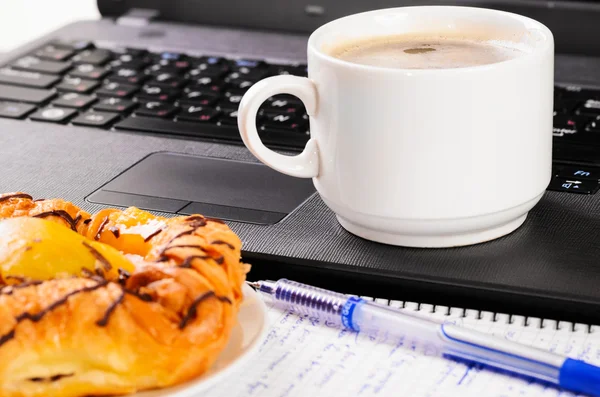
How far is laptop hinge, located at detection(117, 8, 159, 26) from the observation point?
1035 millimetres

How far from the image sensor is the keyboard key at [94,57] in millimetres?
903

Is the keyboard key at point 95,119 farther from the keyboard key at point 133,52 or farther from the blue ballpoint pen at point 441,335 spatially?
the blue ballpoint pen at point 441,335

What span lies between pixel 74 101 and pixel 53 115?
4 cm

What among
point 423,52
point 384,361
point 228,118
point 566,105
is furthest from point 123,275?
point 566,105

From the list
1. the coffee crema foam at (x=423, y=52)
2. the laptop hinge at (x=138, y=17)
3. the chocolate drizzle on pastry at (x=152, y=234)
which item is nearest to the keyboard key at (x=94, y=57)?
the laptop hinge at (x=138, y=17)

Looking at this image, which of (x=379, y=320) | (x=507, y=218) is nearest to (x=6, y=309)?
(x=379, y=320)

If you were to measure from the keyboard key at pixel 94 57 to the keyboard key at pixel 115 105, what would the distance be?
12 cm

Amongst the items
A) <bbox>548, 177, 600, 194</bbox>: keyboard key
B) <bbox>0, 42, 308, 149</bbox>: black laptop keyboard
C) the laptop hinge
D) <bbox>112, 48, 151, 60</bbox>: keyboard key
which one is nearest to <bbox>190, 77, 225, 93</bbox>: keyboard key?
<bbox>0, 42, 308, 149</bbox>: black laptop keyboard

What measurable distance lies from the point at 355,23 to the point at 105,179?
0.67ft

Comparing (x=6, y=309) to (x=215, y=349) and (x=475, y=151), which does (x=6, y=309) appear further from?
(x=475, y=151)

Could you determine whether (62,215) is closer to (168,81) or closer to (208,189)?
(208,189)

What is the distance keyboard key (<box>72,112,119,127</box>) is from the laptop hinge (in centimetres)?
29

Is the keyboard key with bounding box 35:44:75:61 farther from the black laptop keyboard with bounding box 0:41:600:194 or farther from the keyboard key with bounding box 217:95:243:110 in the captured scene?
the keyboard key with bounding box 217:95:243:110

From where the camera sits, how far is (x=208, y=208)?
58 centimetres
